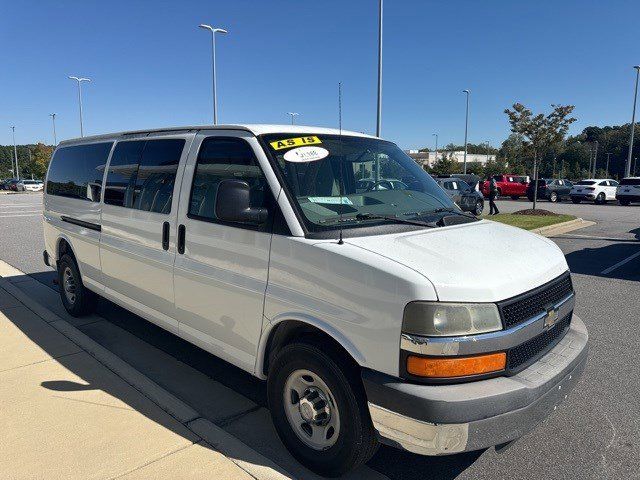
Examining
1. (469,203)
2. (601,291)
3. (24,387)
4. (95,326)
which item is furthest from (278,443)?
(601,291)

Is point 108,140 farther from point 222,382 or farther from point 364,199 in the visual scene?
point 364,199

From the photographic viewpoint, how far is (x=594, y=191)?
3081cm

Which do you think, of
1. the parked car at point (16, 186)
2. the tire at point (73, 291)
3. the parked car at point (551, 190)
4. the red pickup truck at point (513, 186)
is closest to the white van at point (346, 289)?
the tire at point (73, 291)

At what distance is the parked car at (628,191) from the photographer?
28.6 m

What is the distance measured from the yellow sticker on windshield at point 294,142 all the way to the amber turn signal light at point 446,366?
1.63m

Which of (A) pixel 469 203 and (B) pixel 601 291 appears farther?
(B) pixel 601 291

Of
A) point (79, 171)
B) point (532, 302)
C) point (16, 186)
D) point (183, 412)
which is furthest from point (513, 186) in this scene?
point (16, 186)

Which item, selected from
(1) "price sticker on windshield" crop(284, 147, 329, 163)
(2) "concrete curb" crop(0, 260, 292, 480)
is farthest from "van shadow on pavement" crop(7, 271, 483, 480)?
(1) "price sticker on windshield" crop(284, 147, 329, 163)

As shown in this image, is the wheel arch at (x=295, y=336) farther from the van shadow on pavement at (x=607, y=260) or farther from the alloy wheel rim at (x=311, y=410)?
the van shadow on pavement at (x=607, y=260)

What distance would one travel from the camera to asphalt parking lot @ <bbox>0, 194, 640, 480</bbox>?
294 centimetres

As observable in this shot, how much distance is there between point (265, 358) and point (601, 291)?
6185 mm

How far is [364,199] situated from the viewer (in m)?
3.35

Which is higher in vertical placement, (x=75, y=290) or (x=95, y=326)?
(x=75, y=290)

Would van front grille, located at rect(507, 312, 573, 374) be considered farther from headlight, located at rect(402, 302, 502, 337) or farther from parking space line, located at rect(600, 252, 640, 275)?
parking space line, located at rect(600, 252, 640, 275)
